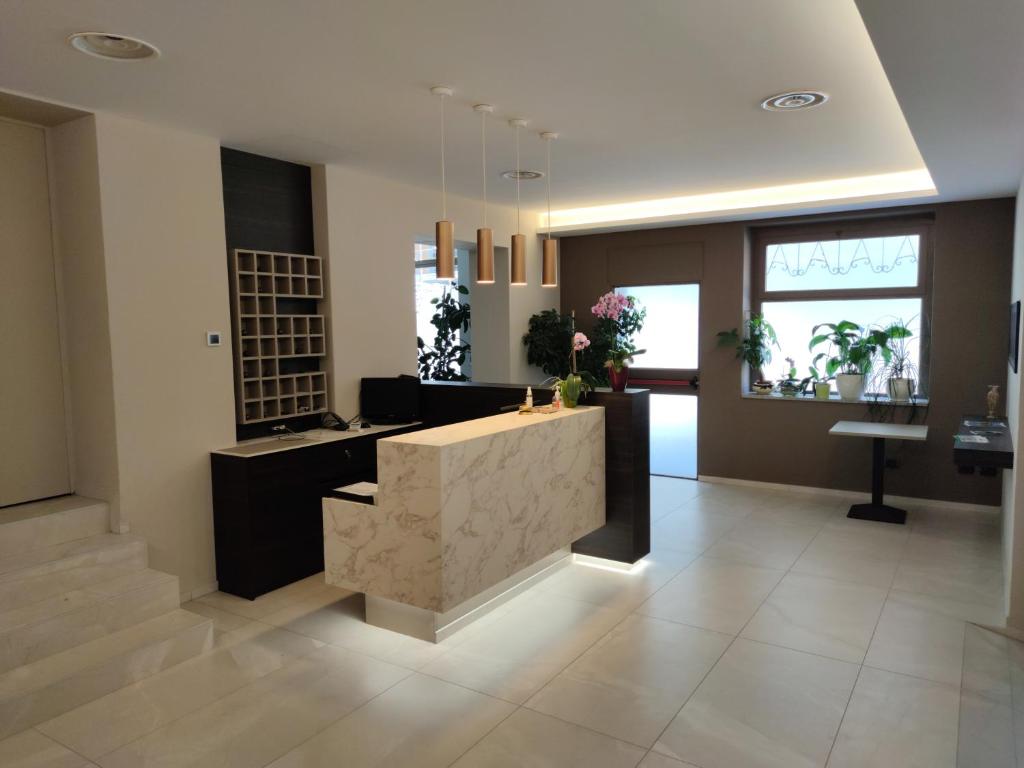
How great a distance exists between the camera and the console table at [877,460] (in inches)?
219

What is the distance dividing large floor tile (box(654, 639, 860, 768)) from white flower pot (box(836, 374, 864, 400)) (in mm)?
3614

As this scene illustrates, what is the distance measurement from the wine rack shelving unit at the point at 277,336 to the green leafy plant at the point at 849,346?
461 cm

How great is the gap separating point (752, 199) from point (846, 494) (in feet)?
9.34

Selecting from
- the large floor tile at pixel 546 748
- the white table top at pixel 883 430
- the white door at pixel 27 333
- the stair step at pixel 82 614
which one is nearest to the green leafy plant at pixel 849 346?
the white table top at pixel 883 430

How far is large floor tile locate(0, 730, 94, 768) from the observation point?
268cm

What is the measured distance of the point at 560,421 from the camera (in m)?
4.05

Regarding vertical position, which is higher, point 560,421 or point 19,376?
point 19,376

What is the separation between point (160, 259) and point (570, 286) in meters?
4.67

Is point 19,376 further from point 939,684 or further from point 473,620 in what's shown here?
point 939,684

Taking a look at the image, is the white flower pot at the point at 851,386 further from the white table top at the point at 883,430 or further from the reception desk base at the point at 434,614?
the reception desk base at the point at 434,614

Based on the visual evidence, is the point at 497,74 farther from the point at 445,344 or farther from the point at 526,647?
the point at 445,344

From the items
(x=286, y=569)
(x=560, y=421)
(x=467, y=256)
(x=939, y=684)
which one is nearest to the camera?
(x=939, y=684)

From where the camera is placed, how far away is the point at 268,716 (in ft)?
9.72

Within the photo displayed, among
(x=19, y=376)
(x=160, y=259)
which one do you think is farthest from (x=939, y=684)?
Result: (x=19, y=376)
